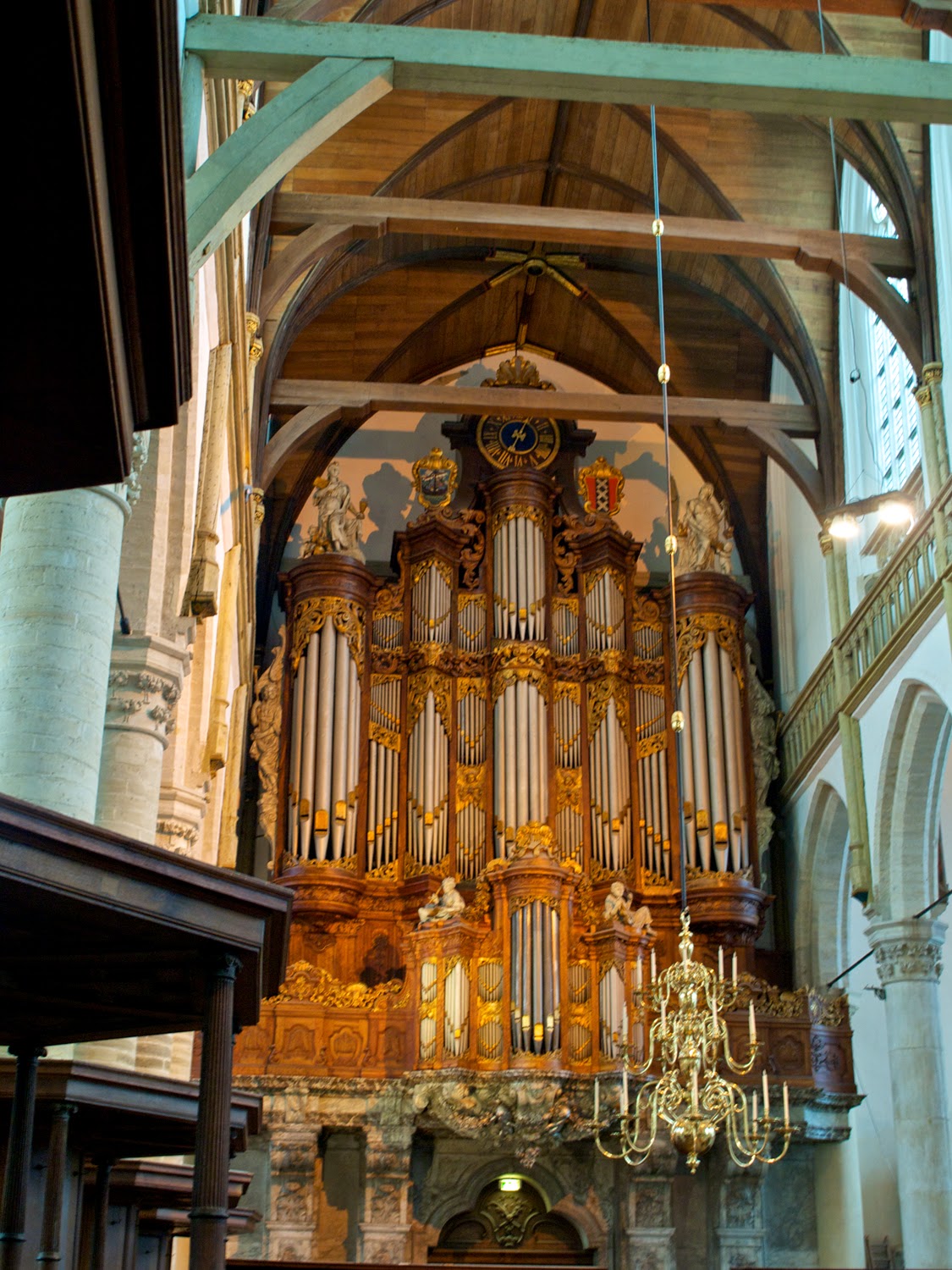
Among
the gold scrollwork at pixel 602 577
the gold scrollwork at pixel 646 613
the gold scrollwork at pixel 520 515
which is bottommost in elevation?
the gold scrollwork at pixel 646 613

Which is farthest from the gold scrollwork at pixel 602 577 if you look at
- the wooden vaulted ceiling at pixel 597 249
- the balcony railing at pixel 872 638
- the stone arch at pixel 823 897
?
the stone arch at pixel 823 897

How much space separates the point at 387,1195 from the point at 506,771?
4958 mm

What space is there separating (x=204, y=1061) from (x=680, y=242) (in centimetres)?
1164

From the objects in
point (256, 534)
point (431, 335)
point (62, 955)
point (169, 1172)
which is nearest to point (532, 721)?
point (256, 534)

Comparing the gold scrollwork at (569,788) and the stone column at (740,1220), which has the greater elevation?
the gold scrollwork at (569,788)

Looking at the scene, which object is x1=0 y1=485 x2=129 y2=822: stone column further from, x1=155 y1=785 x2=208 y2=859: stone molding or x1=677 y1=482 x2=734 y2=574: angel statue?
x1=677 y1=482 x2=734 y2=574: angel statue

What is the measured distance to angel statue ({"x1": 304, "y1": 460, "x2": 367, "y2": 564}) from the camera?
19.2 meters

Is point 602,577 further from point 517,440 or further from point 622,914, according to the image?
point 622,914

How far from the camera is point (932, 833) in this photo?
601 inches

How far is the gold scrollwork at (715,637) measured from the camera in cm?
1894

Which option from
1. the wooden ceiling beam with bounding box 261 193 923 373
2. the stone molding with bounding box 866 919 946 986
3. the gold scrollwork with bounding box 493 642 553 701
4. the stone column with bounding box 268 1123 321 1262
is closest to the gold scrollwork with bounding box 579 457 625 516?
the gold scrollwork with bounding box 493 642 553 701

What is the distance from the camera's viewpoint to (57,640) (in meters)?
6.49

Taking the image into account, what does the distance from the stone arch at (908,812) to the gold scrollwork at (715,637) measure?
12.7ft

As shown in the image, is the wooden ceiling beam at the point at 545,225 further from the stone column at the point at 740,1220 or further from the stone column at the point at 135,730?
the stone column at the point at 740,1220
